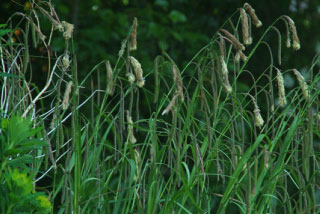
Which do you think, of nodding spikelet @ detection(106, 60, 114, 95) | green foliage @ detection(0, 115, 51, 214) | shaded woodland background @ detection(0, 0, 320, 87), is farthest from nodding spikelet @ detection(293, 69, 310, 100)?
shaded woodland background @ detection(0, 0, 320, 87)

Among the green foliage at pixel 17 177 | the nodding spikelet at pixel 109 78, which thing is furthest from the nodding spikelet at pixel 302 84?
the green foliage at pixel 17 177

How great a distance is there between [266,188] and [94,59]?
112 inches

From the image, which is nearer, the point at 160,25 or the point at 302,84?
the point at 302,84

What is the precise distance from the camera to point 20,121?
1.77 meters

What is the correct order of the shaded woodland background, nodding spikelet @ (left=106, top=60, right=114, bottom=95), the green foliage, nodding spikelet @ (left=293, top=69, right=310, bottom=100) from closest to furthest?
the green foliage → nodding spikelet @ (left=106, top=60, right=114, bottom=95) → nodding spikelet @ (left=293, top=69, right=310, bottom=100) → the shaded woodland background

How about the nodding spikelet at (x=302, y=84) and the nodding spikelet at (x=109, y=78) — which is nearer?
the nodding spikelet at (x=109, y=78)

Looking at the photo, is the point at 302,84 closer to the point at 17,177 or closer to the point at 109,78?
the point at 109,78

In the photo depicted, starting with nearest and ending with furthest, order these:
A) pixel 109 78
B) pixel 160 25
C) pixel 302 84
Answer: pixel 109 78 < pixel 302 84 < pixel 160 25

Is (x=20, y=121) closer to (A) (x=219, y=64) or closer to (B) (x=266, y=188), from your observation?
(A) (x=219, y=64)

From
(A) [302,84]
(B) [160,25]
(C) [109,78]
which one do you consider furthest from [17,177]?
(B) [160,25]

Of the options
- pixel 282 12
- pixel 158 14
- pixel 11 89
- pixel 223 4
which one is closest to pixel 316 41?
pixel 282 12

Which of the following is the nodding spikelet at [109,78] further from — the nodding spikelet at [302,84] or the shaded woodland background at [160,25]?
the shaded woodland background at [160,25]

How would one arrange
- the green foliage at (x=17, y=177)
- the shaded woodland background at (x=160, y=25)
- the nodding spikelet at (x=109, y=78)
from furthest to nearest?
the shaded woodland background at (x=160, y=25) → the nodding spikelet at (x=109, y=78) → the green foliage at (x=17, y=177)

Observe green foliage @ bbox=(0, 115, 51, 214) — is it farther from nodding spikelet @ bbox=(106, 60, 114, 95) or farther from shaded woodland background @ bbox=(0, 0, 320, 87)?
shaded woodland background @ bbox=(0, 0, 320, 87)
